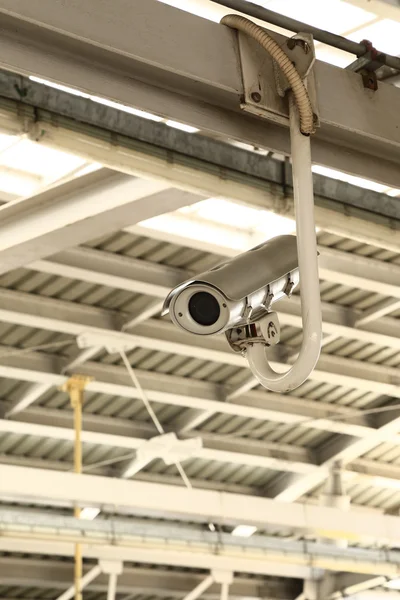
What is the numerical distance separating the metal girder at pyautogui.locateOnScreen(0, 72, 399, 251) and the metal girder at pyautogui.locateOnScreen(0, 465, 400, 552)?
225 inches

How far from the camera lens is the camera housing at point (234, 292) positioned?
3697mm

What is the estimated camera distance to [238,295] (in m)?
3.71

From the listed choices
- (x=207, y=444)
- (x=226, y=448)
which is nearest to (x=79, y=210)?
(x=207, y=444)

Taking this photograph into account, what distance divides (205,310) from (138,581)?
14.6 metres

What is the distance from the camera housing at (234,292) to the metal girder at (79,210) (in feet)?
12.5

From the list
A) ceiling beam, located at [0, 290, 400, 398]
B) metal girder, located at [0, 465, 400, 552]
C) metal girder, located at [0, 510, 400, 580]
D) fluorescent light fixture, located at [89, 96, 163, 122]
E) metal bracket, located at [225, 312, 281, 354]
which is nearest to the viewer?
metal bracket, located at [225, 312, 281, 354]

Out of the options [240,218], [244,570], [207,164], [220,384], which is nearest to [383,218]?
[207,164]

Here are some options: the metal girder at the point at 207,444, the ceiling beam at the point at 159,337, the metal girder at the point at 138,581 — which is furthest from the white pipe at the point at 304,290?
the metal girder at the point at 138,581

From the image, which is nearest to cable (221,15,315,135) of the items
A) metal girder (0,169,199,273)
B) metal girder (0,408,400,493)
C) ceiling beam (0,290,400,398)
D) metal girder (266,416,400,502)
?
metal girder (0,169,199,273)

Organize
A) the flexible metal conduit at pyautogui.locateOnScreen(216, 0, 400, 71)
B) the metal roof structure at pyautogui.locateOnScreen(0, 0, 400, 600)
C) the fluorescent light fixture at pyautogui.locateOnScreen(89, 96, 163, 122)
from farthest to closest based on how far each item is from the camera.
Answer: the metal roof structure at pyautogui.locateOnScreen(0, 0, 400, 600)
the flexible metal conduit at pyautogui.locateOnScreen(216, 0, 400, 71)
the fluorescent light fixture at pyautogui.locateOnScreen(89, 96, 163, 122)

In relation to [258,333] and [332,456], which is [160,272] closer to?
[332,456]

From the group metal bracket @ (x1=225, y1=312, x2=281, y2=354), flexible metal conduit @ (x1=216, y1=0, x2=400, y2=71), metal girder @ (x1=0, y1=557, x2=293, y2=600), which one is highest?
metal girder @ (x1=0, y1=557, x2=293, y2=600)

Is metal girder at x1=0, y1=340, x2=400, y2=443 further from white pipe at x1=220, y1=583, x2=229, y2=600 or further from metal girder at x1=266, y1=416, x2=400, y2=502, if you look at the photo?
white pipe at x1=220, y1=583, x2=229, y2=600

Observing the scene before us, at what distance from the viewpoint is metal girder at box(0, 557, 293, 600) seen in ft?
54.9
